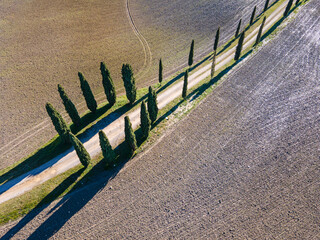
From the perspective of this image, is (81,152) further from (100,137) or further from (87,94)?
(87,94)

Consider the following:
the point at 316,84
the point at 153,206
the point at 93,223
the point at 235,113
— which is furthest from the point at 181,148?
the point at 316,84

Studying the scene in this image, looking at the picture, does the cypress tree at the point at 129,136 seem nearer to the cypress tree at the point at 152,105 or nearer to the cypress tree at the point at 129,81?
the cypress tree at the point at 152,105

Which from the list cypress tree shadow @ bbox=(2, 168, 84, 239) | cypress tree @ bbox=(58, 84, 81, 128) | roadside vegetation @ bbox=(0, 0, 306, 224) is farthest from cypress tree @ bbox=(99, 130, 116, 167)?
cypress tree @ bbox=(58, 84, 81, 128)

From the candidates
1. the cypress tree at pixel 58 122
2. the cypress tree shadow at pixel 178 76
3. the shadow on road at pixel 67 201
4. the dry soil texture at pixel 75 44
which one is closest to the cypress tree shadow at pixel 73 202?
the shadow on road at pixel 67 201

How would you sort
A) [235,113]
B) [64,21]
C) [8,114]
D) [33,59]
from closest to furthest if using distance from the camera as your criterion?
A: [235,113]
[8,114]
[33,59]
[64,21]

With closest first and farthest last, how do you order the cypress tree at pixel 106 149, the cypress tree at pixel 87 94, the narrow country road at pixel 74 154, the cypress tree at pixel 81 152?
the cypress tree at pixel 106 149, the cypress tree at pixel 81 152, the narrow country road at pixel 74 154, the cypress tree at pixel 87 94

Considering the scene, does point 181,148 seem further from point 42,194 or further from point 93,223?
point 42,194

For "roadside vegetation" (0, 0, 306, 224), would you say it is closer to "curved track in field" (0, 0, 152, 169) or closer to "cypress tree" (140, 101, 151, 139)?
"cypress tree" (140, 101, 151, 139)
